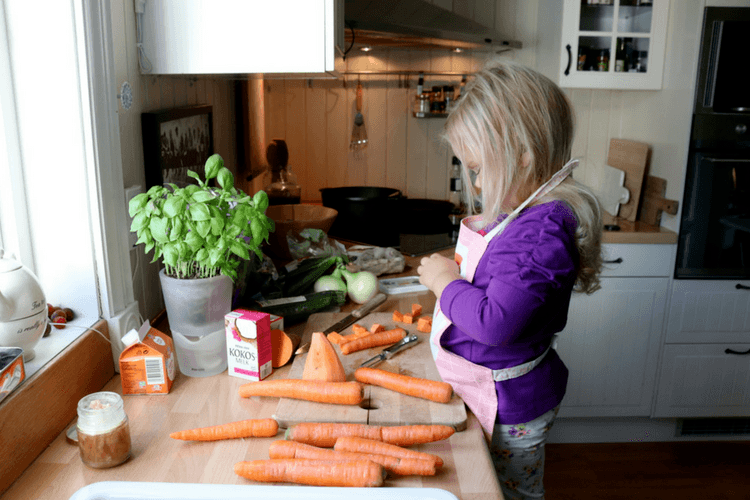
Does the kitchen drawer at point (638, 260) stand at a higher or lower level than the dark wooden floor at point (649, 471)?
higher

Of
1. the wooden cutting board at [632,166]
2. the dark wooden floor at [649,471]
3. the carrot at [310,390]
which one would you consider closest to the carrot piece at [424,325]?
the carrot at [310,390]

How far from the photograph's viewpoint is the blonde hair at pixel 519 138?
1.07m

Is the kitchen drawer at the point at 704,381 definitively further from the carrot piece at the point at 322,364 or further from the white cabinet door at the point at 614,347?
the carrot piece at the point at 322,364

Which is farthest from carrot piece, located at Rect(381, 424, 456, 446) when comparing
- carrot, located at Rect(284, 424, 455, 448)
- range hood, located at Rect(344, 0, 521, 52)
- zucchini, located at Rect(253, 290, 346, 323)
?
range hood, located at Rect(344, 0, 521, 52)

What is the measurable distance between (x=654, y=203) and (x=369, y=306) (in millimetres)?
1597

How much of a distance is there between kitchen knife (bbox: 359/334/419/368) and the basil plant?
1.11ft

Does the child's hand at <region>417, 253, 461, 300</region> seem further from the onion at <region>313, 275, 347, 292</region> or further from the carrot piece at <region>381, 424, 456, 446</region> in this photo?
the onion at <region>313, 275, 347, 292</region>

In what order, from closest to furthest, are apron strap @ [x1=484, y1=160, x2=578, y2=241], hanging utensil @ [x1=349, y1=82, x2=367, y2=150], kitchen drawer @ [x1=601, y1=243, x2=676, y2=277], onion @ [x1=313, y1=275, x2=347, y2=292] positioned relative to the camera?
apron strap @ [x1=484, y1=160, x2=578, y2=241]
onion @ [x1=313, y1=275, x2=347, y2=292]
kitchen drawer @ [x1=601, y1=243, x2=676, y2=277]
hanging utensil @ [x1=349, y1=82, x2=367, y2=150]

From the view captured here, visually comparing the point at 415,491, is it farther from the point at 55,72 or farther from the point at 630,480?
the point at 630,480

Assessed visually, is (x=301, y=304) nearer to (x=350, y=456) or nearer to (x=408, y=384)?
(x=408, y=384)

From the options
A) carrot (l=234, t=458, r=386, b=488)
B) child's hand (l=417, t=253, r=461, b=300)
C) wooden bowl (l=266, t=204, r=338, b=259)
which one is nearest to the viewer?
carrot (l=234, t=458, r=386, b=488)

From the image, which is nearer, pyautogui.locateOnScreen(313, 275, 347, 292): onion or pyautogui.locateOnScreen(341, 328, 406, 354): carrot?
pyautogui.locateOnScreen(341, 328, 406, 354): carrot

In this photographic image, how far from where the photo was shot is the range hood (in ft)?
6.57

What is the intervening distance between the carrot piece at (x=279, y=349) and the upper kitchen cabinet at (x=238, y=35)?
572mm
